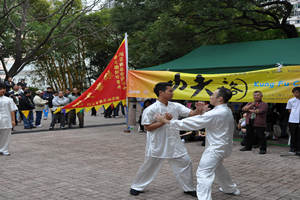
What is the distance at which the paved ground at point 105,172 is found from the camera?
203 inches

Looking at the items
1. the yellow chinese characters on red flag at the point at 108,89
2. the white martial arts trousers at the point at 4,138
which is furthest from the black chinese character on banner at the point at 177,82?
the white martial arts trousers at the point at 4,138

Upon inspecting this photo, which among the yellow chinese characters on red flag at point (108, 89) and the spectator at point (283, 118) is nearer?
the yellow chinese characters on red flag at point (108, 89)

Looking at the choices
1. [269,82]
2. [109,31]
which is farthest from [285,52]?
[109,31]

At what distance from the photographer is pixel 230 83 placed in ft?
31.3

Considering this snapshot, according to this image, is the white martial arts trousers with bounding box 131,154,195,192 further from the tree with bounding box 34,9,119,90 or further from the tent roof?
the tree with bounding box 34,9,119,90

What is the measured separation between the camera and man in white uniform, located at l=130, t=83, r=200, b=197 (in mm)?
4863

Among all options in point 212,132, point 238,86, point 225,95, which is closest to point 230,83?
point 238,86

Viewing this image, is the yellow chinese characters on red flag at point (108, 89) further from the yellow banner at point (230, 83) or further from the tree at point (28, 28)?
the tree at point (28, 28)

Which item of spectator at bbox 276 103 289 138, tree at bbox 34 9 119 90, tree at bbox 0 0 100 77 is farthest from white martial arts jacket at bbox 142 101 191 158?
tree at bbox 34 9 119 90

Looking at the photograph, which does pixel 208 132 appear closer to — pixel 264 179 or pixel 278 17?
pixel 264 179

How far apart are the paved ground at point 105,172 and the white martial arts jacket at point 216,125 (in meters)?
0.89

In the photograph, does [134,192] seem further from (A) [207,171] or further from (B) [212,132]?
(B) [212,132]

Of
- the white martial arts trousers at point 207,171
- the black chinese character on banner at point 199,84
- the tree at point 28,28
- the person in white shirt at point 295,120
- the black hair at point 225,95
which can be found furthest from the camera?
the tree at point 28,28

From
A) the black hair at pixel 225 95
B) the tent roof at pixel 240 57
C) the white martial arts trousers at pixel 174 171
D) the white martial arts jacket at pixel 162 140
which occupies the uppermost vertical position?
the tent roof at pixel 240 57
